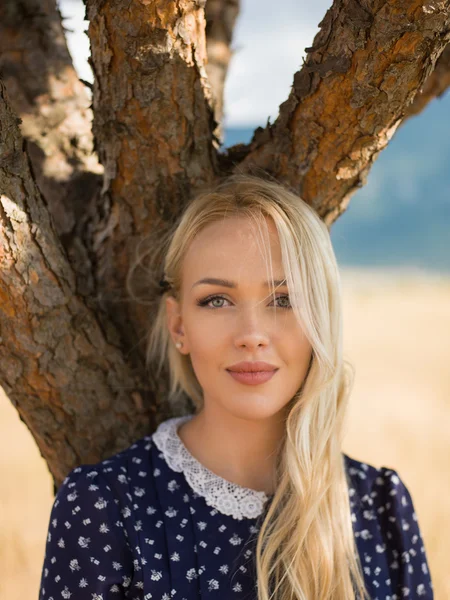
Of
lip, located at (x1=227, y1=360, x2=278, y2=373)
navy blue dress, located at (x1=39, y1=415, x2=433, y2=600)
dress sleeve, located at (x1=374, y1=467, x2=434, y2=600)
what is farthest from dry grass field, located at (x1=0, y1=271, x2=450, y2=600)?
lip, located at (x1=227, y1=360, x2=278, y2=373)

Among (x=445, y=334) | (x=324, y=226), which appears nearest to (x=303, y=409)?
(x=324, y=226)

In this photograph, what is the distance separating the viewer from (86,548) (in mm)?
1778

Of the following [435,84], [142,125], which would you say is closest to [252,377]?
[142,125]

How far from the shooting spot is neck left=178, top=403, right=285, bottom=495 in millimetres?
2062

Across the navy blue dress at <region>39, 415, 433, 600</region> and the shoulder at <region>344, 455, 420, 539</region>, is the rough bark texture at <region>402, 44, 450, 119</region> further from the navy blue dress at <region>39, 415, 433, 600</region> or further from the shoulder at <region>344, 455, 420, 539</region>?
the navy blue dress at <region>39, 415, 433, 600</region>

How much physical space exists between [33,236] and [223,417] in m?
0.83

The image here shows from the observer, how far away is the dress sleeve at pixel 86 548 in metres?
1.76

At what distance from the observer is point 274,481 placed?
2.06 m

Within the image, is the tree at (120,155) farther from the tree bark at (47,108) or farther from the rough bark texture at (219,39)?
the rough bark texture at (219,39)

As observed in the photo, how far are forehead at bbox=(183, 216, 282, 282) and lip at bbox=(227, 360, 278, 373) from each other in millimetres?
258

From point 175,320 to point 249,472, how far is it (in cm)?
57

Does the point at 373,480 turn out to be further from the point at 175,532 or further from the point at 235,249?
the point at 235,249

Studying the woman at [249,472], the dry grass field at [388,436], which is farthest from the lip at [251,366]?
the dry grass field at [388,436]

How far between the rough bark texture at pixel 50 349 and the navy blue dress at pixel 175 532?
0.20 m
